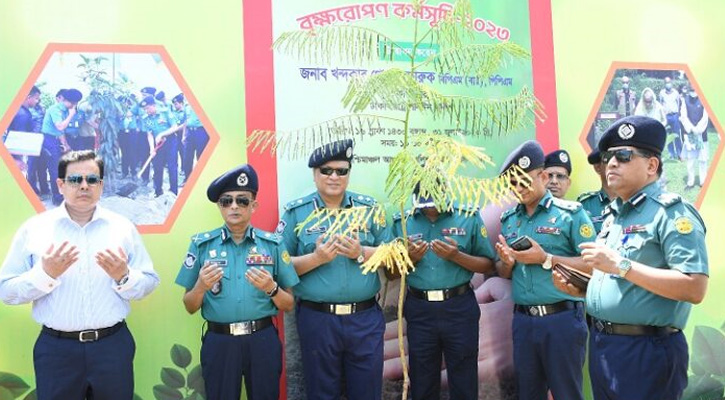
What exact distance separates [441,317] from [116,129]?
2.54m

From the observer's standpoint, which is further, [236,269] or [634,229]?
[236,269]

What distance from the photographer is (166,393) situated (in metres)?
4.29

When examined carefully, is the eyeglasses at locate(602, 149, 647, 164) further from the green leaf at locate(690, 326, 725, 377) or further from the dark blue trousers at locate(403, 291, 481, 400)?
the green leaf at locate(690, 326, 725, 377)

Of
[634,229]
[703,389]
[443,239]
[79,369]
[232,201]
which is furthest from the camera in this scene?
[703,389]

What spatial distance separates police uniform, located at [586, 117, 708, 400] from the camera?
9.51ft

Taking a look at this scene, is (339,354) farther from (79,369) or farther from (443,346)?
(79,369)

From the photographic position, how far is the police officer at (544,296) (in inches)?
163

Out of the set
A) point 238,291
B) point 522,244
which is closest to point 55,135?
point 238,291

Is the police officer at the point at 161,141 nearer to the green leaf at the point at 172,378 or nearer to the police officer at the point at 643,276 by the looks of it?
the green leaf at the point at 172,378

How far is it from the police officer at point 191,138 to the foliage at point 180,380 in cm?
120

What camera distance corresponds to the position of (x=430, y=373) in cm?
435

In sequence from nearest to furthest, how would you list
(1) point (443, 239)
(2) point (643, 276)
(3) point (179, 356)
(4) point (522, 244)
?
(2) point (643, 276) → (4) point (522, 244) → (3) point (179, 356) → (1) point (443, 239)

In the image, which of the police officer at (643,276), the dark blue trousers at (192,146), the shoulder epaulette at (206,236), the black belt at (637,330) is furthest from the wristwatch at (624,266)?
the dark blue trousers at (192,146)

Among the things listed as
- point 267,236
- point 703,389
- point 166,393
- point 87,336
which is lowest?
point 703,389
